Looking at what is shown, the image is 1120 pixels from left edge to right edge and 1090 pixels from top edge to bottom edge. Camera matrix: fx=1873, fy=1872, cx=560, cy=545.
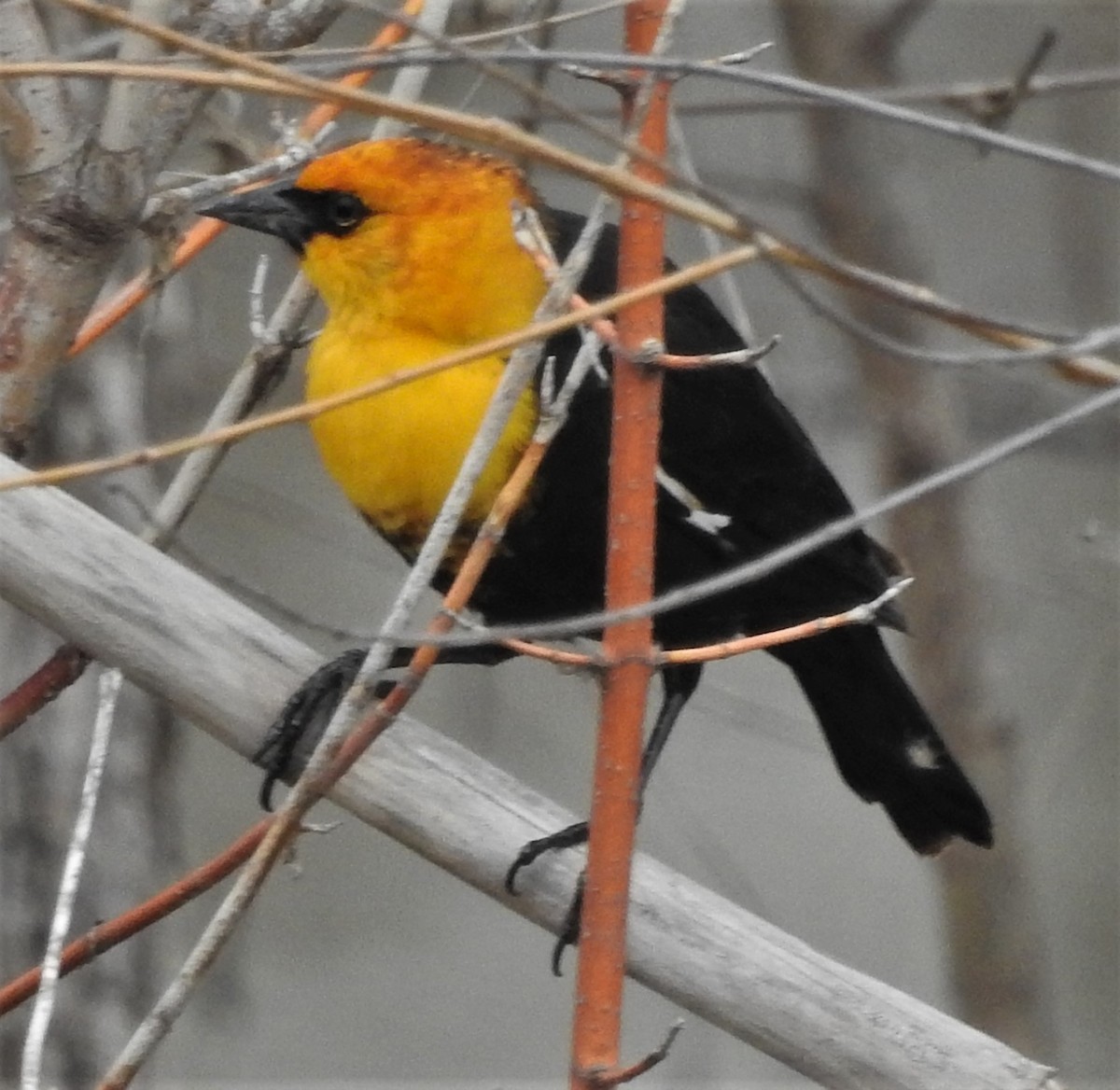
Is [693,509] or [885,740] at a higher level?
[693,509]

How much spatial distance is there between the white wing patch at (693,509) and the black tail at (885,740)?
171mm

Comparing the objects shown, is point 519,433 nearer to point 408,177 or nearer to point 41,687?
point 408,177

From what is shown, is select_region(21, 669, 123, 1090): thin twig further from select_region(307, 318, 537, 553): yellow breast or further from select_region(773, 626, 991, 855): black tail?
select_region(773, 626, 991, 855): black tail

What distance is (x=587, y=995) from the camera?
0.94 metres

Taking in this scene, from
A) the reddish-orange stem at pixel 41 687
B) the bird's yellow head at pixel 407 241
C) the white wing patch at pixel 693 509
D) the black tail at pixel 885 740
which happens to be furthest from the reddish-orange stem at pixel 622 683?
the black tail at pixel 885 740

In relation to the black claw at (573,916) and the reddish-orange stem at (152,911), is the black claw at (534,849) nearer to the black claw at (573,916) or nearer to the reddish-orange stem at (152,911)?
the black claw at (573,916)

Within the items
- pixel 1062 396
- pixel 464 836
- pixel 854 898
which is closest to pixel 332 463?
pixel 464 836

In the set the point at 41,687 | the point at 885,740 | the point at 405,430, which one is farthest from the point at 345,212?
the point at 885,740

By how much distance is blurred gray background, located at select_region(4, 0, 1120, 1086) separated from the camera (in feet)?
10.3

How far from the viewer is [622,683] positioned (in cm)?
95

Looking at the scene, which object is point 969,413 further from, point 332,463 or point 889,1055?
point 889,1055

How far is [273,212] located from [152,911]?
0.68 metres

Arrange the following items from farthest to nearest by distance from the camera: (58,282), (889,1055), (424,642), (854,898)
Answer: (854,898) → (58,282) → (889,1055) → (424,642)

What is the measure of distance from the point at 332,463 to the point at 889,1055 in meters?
0.72
